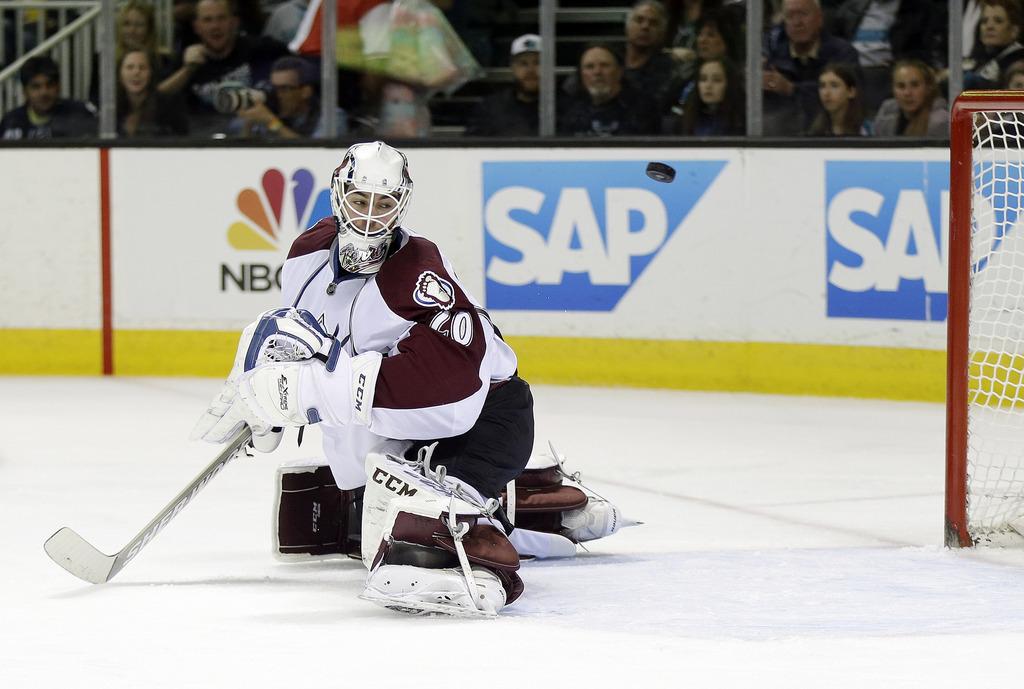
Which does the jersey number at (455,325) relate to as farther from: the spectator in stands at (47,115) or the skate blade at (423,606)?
the spectator in stands at (47,115)

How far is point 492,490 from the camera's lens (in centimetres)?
341

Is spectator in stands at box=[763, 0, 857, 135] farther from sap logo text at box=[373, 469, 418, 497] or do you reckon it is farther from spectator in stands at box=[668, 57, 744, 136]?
sap logo text at box=[373, 469, 418, 497]

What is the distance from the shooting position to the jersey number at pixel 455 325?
3225 millimetres

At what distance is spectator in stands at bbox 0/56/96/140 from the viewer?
23.3ft

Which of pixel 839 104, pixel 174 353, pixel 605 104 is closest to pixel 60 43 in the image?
pixel 174 353

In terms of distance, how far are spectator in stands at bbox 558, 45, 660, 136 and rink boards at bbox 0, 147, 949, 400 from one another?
0.11 m

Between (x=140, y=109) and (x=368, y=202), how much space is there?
13.1 ft

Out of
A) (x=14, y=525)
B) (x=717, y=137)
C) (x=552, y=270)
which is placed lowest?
(x=14, y=525)

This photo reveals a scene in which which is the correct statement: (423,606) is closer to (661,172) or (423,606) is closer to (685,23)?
(661,172)

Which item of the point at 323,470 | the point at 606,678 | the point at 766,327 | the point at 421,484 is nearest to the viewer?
the point at 606,678

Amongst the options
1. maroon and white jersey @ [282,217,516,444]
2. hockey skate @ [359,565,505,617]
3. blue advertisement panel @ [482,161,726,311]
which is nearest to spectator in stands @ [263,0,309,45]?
blue advertisement panel @ [482,161,726,311]

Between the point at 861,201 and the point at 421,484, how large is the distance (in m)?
3.41

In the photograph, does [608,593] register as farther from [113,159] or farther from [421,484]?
[113,159]

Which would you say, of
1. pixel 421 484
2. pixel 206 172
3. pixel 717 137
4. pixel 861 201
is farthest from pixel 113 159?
pixel 421 484
